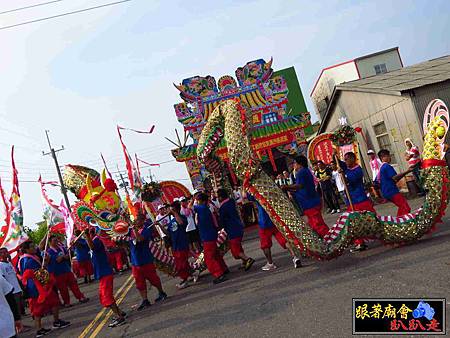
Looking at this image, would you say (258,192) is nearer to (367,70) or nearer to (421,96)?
(421,96)

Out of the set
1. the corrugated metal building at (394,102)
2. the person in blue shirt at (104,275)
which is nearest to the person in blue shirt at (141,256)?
the person in blue shirt at (104,275)

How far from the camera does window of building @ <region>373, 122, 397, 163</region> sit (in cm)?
1406

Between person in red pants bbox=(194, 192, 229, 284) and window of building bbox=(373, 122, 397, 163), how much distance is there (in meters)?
8.14

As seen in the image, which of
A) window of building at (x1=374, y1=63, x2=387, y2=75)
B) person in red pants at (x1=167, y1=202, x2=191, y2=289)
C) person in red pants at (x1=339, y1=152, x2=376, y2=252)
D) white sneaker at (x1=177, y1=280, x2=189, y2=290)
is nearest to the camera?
person in red pants at (x1=339, y1=152, x2=376, y2=252)

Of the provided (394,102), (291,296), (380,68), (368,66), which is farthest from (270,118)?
(291,296)

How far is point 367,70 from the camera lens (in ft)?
85.0

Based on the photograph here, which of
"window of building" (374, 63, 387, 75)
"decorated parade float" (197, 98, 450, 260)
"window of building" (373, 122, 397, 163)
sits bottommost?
"decorated parade float" (197, 98, 450, 260)

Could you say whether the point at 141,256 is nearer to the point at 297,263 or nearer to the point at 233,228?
the point at 233,228

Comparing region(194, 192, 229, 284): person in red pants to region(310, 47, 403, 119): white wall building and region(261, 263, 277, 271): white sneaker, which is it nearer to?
region(261, 263, 277, 271): white sneaker

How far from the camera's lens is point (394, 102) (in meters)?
12.7

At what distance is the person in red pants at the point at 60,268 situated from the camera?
8.71 meters

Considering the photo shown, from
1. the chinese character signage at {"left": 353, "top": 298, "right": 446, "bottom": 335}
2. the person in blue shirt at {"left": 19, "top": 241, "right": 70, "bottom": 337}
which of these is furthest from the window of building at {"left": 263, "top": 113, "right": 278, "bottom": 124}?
the chinese character signage at {"left": 353, "top": 298, "right": 446, "bottom": 335}

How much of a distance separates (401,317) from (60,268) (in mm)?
7104

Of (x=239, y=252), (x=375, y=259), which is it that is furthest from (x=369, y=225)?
(x=239, y=252)
